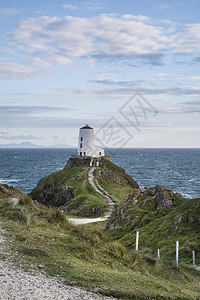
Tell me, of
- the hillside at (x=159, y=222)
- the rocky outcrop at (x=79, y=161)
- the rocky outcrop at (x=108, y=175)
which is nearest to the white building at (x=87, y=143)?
the rocky outcrop at (x=79, y=161)

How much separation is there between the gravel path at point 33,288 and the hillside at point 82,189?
37476mm

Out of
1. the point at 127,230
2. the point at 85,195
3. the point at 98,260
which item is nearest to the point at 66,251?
the point at 98,260

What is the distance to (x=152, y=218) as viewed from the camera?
2480 centimetres

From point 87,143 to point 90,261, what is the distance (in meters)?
71.9

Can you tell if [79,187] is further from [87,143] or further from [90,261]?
[90,261]

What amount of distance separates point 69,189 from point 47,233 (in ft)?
147

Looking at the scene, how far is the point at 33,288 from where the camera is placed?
9117 mm

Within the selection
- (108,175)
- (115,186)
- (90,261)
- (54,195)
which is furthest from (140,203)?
(108,175)

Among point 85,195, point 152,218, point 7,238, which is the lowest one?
point 85,195

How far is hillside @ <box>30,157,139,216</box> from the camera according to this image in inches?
2020

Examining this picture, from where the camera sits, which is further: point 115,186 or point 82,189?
point 115,186

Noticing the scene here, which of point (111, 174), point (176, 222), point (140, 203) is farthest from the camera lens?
point (111, 174)

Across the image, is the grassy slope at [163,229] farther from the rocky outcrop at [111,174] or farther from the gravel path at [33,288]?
the rocky outcrop at [111,174]

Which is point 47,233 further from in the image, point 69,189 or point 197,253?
point 69,189
